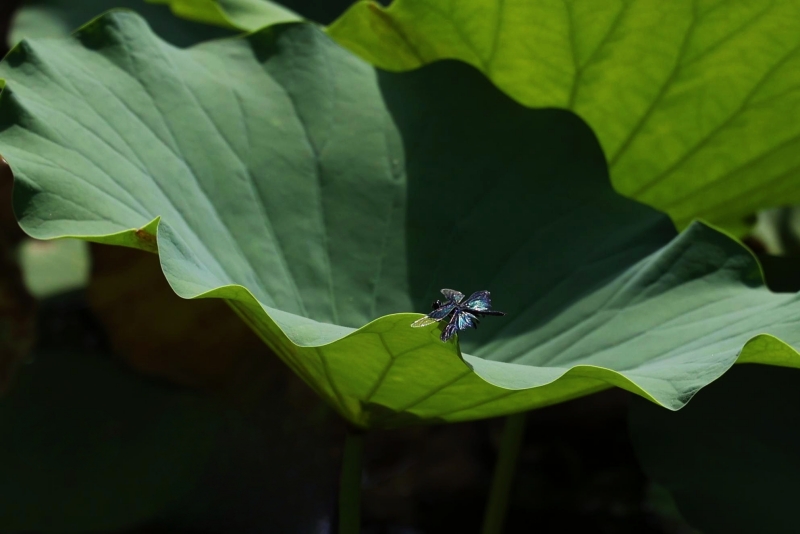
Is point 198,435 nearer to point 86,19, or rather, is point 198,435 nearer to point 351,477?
point 351,477

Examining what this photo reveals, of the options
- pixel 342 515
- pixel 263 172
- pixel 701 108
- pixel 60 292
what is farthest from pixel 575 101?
pixel 60 292

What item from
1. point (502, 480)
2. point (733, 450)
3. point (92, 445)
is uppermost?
point (733, 450)

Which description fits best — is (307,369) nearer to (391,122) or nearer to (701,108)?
(391,122)

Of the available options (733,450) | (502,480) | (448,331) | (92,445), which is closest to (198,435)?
(92,445)

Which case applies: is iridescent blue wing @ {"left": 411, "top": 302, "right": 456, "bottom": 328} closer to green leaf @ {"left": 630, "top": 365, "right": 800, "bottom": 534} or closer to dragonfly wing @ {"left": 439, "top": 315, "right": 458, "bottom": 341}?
dragonfly wing @ {"left": 439, "top": 315, "right": 458, "bottom": 341}

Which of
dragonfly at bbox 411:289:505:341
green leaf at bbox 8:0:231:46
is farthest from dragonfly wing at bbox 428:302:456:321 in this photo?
green leaf at bbox 8:0:231:46

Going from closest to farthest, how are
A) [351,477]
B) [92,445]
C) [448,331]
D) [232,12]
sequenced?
[448,331] < [351,477] < [232,12] < [92,445]
